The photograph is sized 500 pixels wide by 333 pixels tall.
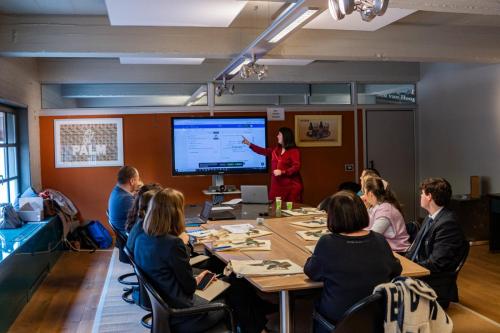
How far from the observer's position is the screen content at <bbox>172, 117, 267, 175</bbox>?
6.32m

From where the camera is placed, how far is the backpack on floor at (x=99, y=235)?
6.67 m

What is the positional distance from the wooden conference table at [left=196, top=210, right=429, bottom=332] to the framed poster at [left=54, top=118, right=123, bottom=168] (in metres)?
3.34

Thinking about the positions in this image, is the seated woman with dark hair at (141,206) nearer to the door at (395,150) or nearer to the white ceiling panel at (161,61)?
the white ceiling panel at (161,61)

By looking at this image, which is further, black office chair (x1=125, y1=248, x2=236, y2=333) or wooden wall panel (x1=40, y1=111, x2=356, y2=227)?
wooden wall panel (x1=40, y1=111, x2=356, y2=227)

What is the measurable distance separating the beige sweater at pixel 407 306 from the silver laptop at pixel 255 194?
10.7ft

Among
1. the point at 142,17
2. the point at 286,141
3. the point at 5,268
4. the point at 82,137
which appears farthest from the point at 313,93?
the point at 5,268

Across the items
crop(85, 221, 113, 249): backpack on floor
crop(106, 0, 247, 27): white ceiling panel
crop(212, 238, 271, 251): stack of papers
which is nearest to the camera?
crop(212, 238, 271, 251): stack of papers

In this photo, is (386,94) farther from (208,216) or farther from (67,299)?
(67,299)

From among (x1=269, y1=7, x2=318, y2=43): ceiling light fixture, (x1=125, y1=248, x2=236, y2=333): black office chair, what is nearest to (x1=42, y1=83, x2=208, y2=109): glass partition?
(x1=269, y1=7, x2=318, y2=43): ceiling light fixture

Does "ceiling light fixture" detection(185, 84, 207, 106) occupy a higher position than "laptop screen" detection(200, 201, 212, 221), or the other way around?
"ceiling light fixture" detection(185, 84, 207, 106)

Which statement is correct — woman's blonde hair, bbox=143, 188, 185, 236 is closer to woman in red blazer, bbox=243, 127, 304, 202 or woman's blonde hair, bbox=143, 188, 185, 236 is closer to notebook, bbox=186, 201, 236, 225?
notebook, bbox=186, 201, 236, 225

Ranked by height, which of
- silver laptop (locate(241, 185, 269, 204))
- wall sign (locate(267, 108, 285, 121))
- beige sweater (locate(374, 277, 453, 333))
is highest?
wall sign (locate(267, 108, 285, 121))

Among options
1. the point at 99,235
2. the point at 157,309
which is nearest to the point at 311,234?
the point at 157,309

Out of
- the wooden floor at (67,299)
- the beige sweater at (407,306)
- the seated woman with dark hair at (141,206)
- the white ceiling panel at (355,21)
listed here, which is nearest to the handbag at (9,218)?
the wooden floor at (67,299)
